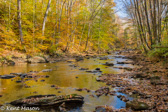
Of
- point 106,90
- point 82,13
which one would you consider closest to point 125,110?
point 106,90

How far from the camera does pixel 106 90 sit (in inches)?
191

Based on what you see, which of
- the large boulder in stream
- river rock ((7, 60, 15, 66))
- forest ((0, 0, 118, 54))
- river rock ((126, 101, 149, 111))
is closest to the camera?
river rock ((126, 101, 149, 111))

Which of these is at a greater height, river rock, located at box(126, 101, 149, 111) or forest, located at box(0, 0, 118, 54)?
forest, located at box(0, 0, 118, 54)

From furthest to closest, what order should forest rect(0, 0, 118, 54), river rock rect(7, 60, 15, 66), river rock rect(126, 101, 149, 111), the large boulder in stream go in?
1. forest rect(0, 0, 118, 54)
2. river rock rect(7, 60, 15, 66)
3. the large boulder in stream
4. river rock rect(126, 101, 149, 111)

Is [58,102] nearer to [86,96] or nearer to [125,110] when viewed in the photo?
[86,96]

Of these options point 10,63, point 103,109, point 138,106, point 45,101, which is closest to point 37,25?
point 10,63

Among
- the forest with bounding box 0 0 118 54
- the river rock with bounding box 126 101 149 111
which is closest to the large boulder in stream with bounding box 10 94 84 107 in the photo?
the river rock with bounding box 126 101 149 111

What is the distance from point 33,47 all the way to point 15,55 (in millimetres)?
2224

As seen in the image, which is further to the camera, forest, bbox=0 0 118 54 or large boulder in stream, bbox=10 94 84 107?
forest, bbox=0 0 118 54
